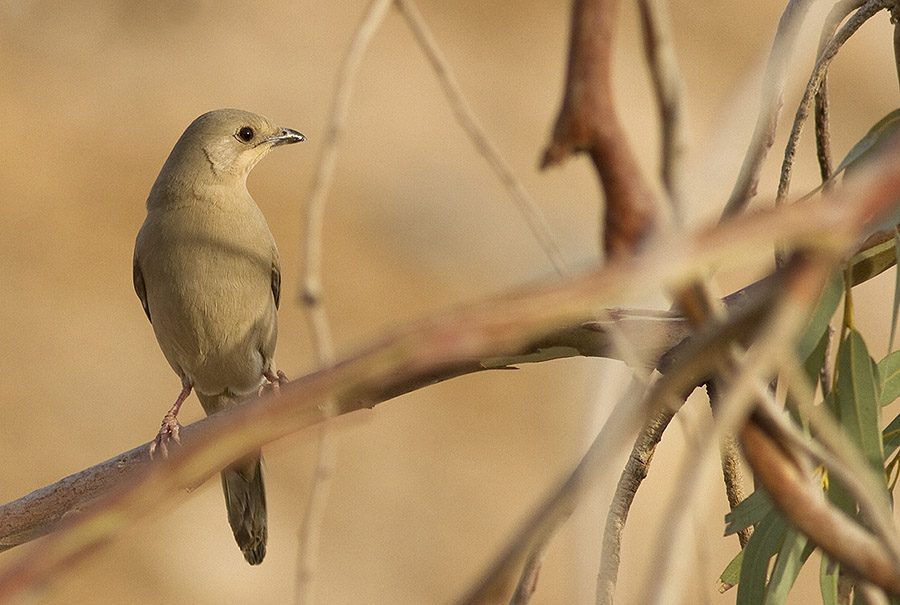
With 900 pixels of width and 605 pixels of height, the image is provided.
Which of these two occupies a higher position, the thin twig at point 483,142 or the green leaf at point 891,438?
the thin twig at point 483,142

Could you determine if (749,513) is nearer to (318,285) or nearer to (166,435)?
(318,285)

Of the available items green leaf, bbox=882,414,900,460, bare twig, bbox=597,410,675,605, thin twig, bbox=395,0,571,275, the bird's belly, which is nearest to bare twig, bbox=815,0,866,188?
green leaf, bbox=882,414,900,460

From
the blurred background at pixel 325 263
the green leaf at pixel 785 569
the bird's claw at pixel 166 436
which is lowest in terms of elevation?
the green leaf at pixel 785 569

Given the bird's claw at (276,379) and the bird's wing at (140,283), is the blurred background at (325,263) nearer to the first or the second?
the bird's claw at (276,379)

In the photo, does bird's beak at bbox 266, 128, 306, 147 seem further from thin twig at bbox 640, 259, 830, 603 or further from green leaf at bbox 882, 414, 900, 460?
thin twig at bbox 640, 259, 830, 603

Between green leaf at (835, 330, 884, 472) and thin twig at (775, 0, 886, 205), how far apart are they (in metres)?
0.33

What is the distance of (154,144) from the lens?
12.8 meters

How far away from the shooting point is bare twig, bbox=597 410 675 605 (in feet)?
5.27

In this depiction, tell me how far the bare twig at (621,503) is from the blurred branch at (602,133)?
88 centimetres

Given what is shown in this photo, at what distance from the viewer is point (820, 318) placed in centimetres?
195

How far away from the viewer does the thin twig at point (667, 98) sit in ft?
2.46

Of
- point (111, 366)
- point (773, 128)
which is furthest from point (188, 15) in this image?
point (773, 128)

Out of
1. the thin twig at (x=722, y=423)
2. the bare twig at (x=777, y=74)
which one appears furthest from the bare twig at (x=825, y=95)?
the thin twig at (x=722, y=423)

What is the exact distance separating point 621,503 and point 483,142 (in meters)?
0.91
